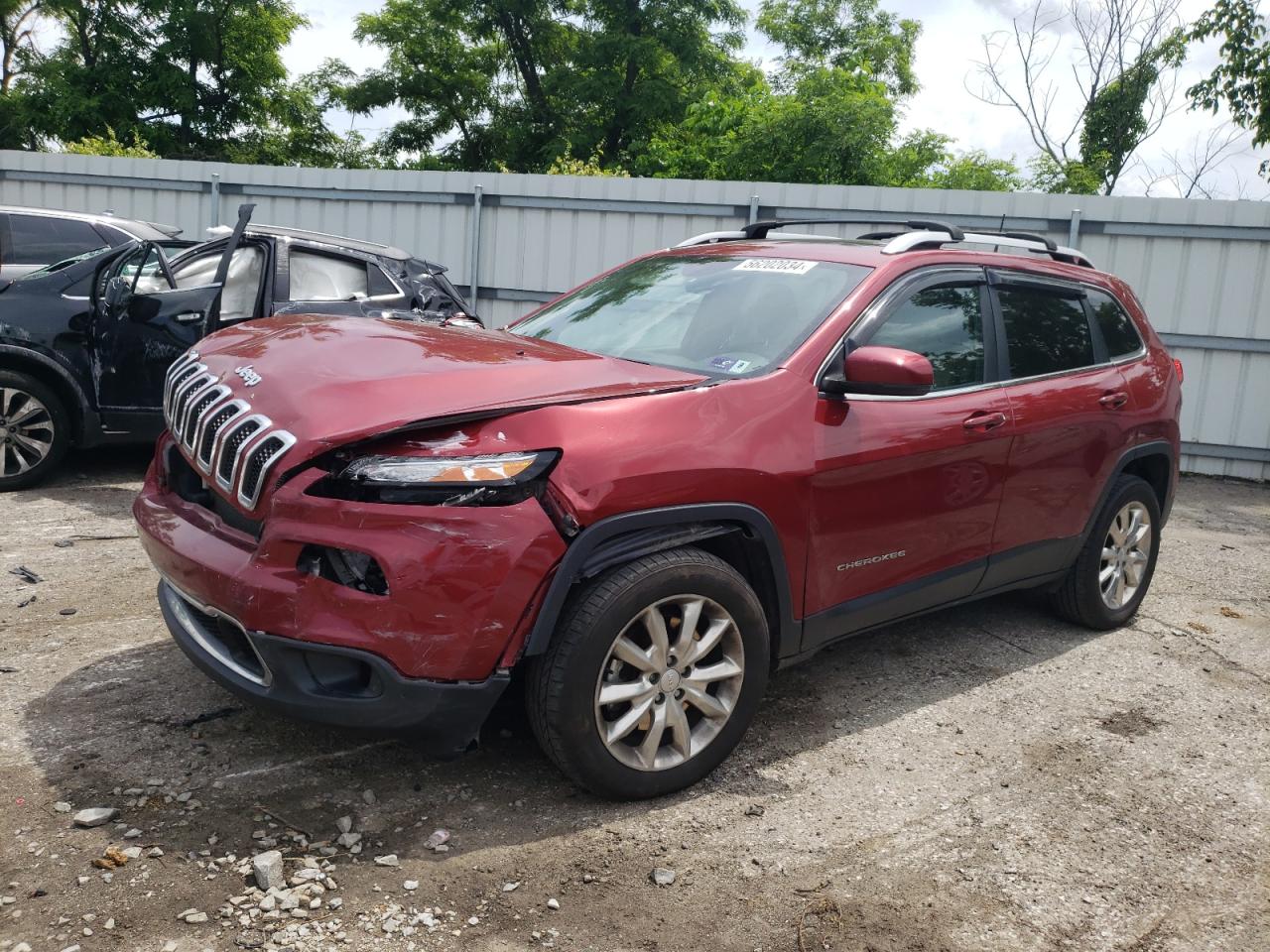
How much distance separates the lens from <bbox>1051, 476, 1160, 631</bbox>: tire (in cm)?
492

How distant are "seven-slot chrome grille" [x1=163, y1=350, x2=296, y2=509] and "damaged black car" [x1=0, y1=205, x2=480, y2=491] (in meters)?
3.22

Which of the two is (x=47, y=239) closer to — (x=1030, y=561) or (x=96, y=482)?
(x=96, y=482)

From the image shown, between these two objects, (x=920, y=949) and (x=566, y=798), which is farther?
(x=566, y=798)

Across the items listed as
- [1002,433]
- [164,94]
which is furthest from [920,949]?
[164,94]

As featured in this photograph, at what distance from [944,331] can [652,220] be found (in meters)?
6.99

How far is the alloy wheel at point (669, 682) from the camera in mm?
3080

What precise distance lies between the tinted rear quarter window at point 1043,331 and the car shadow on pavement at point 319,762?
1.36m

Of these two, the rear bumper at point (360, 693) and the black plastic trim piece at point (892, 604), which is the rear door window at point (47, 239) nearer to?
the rear bumper at point (360, 693)

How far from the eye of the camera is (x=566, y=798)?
3250 mm

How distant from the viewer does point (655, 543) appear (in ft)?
10.1

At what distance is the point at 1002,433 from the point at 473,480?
2.25 m

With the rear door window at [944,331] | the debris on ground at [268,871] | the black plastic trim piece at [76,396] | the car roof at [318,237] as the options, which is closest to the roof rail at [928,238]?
the rear door window at [944,331]

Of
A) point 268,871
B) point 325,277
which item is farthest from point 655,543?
point 325,277

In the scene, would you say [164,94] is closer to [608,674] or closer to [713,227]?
[713,227]
